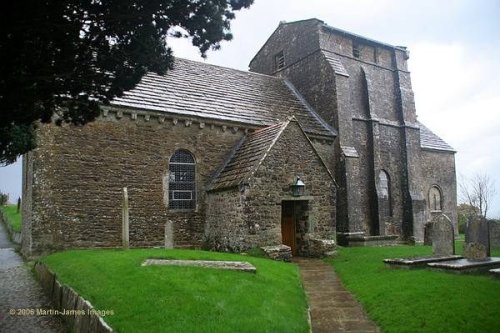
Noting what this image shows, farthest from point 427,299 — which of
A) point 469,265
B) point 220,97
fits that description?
point 220,97

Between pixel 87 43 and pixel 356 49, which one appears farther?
pixel 356 49

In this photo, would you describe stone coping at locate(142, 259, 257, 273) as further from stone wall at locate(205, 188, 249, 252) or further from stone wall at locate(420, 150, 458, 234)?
stone wall at locate(420, 150, 458, 234)

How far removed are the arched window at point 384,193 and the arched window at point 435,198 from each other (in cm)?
637

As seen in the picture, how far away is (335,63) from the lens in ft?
71.2

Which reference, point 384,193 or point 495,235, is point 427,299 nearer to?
point 495,235

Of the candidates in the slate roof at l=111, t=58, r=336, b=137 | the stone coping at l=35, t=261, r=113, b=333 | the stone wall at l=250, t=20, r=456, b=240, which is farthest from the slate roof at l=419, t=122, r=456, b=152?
the stone coping at l=35, t=261, r=113, b=333

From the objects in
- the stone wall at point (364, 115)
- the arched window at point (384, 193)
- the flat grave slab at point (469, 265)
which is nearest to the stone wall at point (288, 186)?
the stone wall at point (364, 115)

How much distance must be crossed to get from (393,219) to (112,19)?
791 inches

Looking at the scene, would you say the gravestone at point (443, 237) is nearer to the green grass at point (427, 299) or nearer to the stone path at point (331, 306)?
the green grass at point (427, 299)

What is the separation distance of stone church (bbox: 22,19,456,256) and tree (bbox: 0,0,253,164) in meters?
6.98

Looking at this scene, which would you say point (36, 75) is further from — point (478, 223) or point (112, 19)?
point (478, 223)

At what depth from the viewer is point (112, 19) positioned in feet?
20.0

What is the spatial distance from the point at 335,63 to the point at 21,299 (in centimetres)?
1873

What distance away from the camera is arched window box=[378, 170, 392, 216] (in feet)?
70.1
